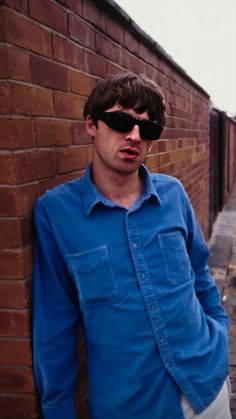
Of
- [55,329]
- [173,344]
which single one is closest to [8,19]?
[55,329]

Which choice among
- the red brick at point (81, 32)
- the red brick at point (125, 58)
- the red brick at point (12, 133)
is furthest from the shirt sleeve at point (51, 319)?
the red brick at point (125, 58)

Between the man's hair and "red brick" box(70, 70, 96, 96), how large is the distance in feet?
1.11

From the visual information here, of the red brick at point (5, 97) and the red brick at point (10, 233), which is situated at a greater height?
the red brick at point (5, 97)

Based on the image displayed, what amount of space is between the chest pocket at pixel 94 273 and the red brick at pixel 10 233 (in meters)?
0.19

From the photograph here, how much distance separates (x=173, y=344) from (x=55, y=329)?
424mm

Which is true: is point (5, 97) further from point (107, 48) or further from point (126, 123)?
point (107, 48)

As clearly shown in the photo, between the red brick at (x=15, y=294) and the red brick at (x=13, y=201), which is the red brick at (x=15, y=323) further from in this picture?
the red brick at (x=13, y=201)

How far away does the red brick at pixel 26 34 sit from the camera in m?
1.28

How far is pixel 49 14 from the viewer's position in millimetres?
1562

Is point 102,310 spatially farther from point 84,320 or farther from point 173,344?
point 173,344

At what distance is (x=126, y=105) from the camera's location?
4.76ft

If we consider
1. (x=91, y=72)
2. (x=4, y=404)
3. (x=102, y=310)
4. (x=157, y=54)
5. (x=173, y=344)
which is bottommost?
(x=4, y=404)

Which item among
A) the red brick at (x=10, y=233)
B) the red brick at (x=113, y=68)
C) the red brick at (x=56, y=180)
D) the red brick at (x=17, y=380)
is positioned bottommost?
the red brick at (x=17, y=380)

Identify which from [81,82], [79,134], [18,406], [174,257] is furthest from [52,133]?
[18,406]
